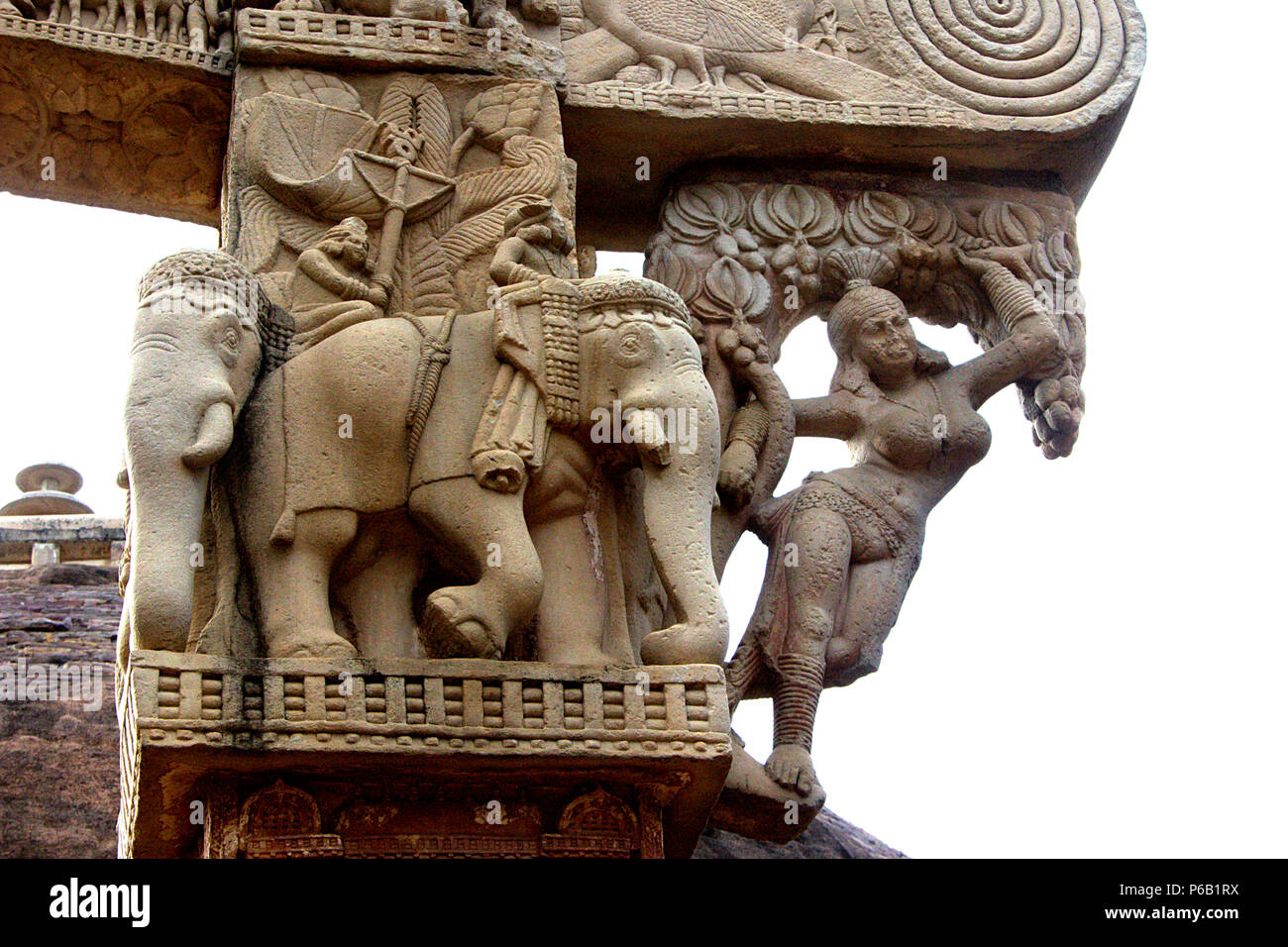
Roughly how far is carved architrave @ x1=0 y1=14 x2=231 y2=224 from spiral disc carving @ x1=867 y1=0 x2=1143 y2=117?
2529 mm

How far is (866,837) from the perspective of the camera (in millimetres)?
9664

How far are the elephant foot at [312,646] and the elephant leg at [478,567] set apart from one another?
25 centimetres

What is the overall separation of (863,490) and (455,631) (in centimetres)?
191

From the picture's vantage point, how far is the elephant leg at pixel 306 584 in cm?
662

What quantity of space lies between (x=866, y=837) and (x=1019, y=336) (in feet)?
8.11

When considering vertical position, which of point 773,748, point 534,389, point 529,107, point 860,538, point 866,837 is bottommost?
point 866,837

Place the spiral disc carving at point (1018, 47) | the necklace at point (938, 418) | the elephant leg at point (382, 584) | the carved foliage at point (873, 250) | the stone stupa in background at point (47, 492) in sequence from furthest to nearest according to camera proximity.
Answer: the stone stupa in background at point (47, 492) → the spiral disc carving at point (1018, 47) → the carved foliage at point (873, 250) → the necklace at point (938, 418) → the elephant leg at point (382, 584)

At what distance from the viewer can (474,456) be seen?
686 cm

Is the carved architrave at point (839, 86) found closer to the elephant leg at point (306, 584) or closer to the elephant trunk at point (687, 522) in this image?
the elephant trunk at point (687, 522)

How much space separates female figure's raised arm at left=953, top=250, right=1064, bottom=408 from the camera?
8.22 m

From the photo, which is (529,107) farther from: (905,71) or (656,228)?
(905,71)

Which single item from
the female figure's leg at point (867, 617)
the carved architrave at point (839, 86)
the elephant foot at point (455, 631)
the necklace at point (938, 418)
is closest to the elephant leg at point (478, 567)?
the elephant foot at point (455, 631)

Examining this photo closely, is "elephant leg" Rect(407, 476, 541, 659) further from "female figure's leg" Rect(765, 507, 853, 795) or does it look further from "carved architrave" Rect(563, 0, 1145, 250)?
"carved architrave" Rect(563, 0, 1145, 250)

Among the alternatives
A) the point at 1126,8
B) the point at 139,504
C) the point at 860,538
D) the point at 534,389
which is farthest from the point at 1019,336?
the point at 139,504
